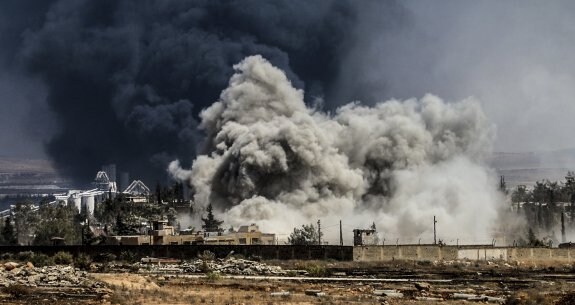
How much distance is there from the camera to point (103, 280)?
48.7 metres

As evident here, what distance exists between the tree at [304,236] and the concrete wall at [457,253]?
1160cm

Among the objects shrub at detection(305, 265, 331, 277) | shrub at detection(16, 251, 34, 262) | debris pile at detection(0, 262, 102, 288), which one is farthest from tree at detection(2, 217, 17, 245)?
shrub at detection(305, 265, 331, 277)

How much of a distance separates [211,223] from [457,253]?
25835 millimetres

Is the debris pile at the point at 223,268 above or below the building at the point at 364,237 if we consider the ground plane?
below

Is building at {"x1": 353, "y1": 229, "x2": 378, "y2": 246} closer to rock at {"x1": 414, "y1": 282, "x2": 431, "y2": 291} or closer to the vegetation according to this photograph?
the vegetation

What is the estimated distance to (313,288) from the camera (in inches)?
1781

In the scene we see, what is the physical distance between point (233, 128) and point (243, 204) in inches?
440

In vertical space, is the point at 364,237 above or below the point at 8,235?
below

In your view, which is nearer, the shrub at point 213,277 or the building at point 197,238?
the shrub at point 213,277

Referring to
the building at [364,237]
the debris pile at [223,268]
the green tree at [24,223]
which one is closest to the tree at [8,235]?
the green tree at [24,223]

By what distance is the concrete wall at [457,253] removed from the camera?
246 feet

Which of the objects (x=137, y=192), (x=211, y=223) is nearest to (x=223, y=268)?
(x=211, y=223)

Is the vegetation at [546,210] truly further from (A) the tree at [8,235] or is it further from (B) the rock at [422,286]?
(B) the rock at [422,286]

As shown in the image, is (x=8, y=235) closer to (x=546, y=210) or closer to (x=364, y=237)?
(x=364, y=237)
